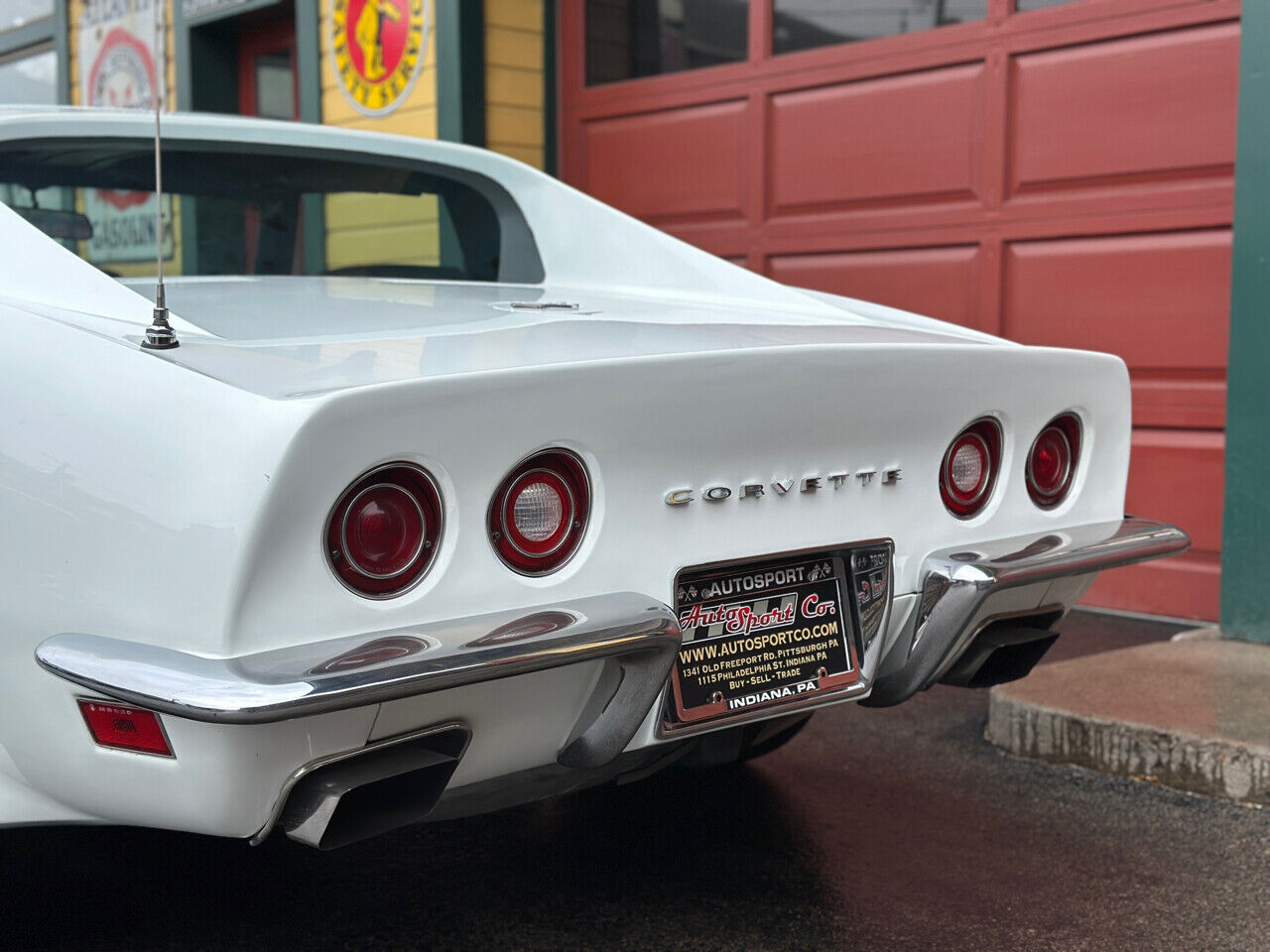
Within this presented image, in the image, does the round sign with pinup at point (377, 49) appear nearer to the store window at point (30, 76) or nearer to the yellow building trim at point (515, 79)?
the yellow building trim at point (515, 79)

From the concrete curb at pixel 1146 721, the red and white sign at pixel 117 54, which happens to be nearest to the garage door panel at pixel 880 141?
the concrete curb at pixel 1146 721

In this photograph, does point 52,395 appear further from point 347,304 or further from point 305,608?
point 347,304

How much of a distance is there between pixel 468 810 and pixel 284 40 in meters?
7.36

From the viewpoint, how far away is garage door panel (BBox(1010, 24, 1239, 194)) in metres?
4.50

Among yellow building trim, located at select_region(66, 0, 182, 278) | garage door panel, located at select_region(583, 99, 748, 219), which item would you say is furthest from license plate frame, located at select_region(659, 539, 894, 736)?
yellow building trim, located at select_region(66, 0, 182, 278)

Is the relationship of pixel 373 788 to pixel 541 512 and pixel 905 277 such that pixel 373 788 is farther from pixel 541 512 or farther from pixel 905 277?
pixel 905 277

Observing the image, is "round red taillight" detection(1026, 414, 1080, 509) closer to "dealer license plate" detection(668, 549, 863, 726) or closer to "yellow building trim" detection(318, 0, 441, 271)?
"dealer license plate" detection(668, 549, 863, 726)

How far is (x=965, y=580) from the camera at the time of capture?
86.8 inches

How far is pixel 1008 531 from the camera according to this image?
240 centimetres

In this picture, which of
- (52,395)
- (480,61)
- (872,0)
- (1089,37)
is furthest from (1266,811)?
(480,61)

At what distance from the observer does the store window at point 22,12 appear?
1009 centimetres

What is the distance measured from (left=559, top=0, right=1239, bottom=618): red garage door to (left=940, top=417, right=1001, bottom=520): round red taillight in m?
2.57

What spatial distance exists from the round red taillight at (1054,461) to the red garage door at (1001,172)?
2.35m

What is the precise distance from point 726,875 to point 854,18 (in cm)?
401
